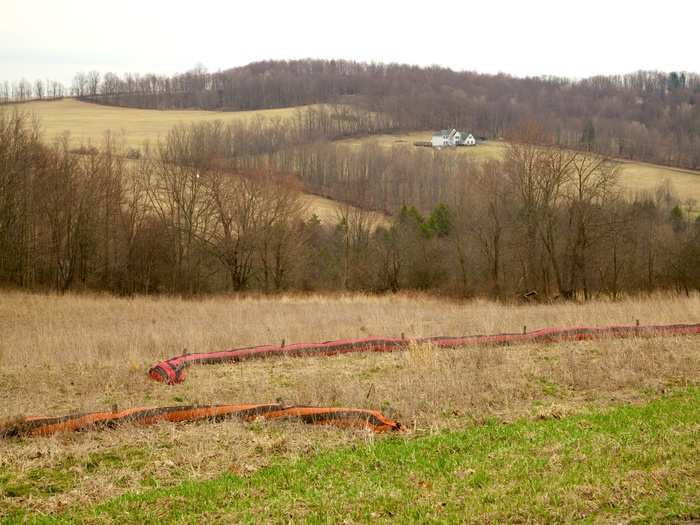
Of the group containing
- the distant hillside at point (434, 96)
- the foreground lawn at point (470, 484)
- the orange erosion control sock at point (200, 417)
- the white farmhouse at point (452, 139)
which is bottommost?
the orange erosion control sock at point (200, 417)

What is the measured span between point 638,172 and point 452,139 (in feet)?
81.6

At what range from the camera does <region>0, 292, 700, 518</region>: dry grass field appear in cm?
684

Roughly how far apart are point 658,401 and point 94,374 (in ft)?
30.0

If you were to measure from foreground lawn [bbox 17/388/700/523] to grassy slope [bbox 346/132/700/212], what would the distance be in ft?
161

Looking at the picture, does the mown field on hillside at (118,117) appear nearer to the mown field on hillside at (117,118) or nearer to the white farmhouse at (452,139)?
the mown field on hillside at (117,118)

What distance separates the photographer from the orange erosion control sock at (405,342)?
13390 millimetres

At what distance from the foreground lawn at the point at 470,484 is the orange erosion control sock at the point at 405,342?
20.3 feet

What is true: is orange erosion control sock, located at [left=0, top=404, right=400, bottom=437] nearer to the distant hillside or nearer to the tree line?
the tree line

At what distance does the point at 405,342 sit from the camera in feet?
46.7

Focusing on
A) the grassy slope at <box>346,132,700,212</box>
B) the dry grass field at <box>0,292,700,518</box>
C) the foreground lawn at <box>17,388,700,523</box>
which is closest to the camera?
the foreground lawn at <box>17,388,700,523</box>

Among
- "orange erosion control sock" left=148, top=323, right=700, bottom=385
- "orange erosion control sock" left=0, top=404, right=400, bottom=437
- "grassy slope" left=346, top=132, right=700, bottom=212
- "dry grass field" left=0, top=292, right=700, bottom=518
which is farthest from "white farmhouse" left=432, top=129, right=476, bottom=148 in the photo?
"orange erosion control sock" left=0, top=404, right=400, bottom=437

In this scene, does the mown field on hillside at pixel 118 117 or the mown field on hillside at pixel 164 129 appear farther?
the mown field on hillside at pixel 118 117

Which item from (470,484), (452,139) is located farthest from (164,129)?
(470,484)

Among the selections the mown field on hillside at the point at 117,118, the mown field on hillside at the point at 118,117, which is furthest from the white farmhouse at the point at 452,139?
the mown field on hillside at the point at 118,117
